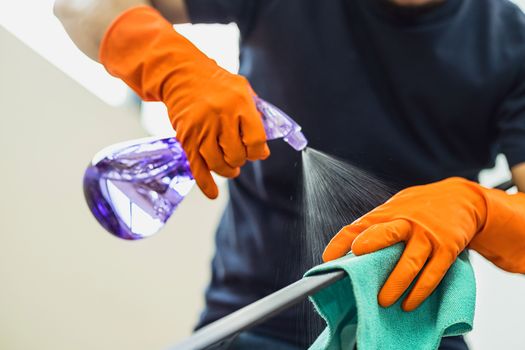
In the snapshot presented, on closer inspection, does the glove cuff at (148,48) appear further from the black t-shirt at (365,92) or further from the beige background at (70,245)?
the beige background at (70,245)

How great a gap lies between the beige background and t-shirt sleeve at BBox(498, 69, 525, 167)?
1.07 metres

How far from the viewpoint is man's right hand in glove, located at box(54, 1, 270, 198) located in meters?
0.84

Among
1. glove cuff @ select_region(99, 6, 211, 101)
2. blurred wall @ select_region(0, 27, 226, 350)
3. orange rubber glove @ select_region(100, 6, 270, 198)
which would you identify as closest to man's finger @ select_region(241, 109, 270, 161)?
orange rubber glove @ select_region(100, 6, 270, 198)

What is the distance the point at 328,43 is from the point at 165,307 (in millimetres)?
1114

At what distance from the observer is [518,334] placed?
4.98 feet

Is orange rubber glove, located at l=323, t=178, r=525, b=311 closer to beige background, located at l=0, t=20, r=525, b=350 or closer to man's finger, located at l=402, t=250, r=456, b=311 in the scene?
man's finger, located at l=402, t=250, r=456, b=311

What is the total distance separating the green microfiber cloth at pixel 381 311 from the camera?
2.15ft

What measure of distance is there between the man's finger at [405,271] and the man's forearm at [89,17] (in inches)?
21.3

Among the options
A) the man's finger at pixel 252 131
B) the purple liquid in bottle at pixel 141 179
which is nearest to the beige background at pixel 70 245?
the purple liquid in bottle at pixel 141 179

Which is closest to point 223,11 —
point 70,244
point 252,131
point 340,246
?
point 252,131

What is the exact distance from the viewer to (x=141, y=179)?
902 millimetres

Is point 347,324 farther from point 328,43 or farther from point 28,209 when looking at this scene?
point 28,209

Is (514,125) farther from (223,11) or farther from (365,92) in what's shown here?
(223,11)

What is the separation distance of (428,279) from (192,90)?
39cm
